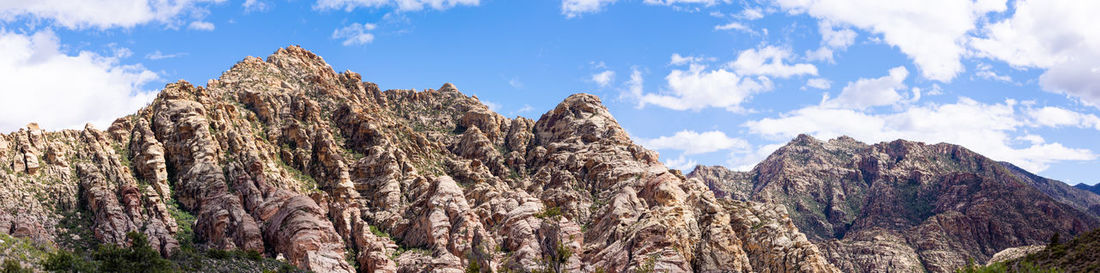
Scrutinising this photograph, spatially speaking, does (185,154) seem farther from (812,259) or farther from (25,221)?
(812,259)

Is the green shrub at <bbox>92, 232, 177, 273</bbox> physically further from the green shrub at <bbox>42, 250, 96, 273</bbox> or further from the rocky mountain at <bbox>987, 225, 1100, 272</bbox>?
the rocky mountain at <bbox>987, 225, 1100, 272</bbox>

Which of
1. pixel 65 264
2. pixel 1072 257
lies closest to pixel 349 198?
pixel 65 264

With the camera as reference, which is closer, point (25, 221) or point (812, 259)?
point (25, 221)

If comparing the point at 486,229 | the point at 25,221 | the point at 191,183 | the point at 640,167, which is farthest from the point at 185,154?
the point at 640,167

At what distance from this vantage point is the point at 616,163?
6959 inches

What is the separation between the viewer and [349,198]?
517 ft

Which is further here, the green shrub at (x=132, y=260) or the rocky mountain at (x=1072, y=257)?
the green shrub at (x=132, y=260)

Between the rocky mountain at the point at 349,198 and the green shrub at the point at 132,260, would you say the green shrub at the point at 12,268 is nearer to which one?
the green shrub at the point at 132,260

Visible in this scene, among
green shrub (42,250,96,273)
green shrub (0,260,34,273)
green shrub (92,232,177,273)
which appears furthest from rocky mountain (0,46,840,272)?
green shrub (0,260,34,273)

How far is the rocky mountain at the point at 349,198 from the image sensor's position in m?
126

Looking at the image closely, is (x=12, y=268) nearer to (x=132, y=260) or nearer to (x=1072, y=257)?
(x=132, y=260)

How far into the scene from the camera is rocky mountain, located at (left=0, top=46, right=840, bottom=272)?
126m

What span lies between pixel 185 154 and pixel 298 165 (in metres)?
24.3

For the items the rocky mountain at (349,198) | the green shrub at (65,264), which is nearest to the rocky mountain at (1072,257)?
the rocky mountain at (349,198)
